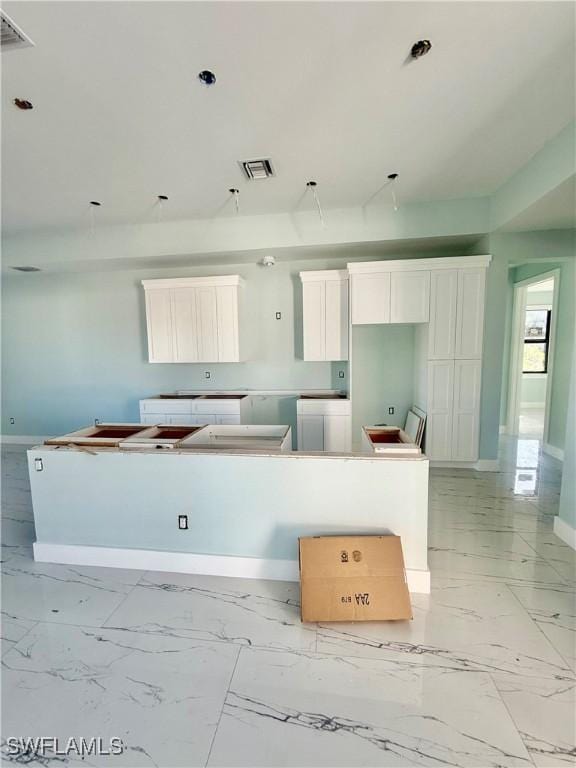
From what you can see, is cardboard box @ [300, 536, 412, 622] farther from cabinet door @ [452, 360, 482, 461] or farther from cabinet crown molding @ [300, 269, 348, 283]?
cabinet crown molding @ [300, 269, 348, 283]

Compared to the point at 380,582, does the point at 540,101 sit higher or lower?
higher

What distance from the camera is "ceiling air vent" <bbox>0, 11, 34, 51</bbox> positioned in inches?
57.5

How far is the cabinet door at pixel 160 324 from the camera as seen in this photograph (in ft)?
13.8

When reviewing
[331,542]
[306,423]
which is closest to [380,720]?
[331,542]

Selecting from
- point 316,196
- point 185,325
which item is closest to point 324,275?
point 316,196

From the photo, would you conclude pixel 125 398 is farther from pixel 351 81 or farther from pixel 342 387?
pixel 351 81

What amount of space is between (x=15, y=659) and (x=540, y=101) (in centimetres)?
421

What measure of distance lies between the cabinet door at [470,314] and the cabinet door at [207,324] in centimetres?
291

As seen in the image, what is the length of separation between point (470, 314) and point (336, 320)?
1483mm

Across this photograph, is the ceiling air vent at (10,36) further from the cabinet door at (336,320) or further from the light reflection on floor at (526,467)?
the light reflection on floor at (526,467)

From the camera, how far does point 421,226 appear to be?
3.46 meters

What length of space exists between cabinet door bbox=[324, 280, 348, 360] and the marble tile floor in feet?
7.95

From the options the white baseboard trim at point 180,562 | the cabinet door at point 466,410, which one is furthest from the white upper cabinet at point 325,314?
the white baseboard trim at point 180,562

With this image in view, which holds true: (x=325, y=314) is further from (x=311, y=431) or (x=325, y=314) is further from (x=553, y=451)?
(x=553, y=451)
